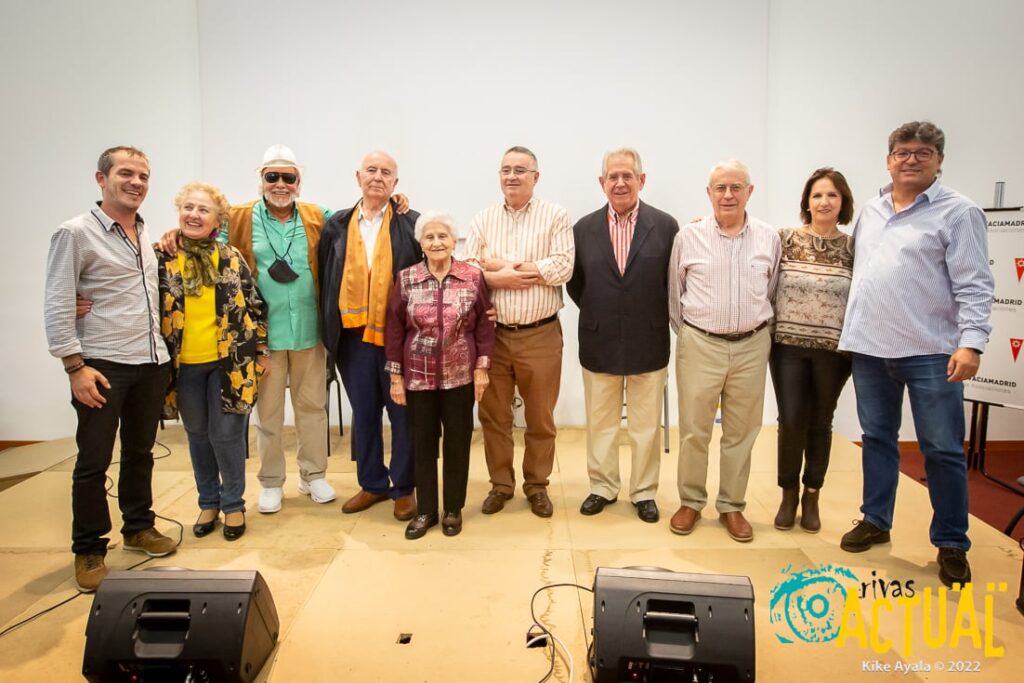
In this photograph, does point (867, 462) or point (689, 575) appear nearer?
point (689, 575)

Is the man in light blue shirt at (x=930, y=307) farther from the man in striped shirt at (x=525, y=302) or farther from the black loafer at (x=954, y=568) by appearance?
the man in striped shirt at (x=525, y=302)

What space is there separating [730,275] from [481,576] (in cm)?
162

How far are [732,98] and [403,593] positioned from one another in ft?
12.2

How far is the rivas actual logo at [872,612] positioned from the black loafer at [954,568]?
4 cm

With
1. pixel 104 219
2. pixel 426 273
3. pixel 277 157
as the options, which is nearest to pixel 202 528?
pixel 104 219

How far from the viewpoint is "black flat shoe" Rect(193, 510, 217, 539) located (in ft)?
9.73

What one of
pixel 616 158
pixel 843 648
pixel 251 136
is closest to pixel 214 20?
pixel 251 136

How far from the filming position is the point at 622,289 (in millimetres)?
2934

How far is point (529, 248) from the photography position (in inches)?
116

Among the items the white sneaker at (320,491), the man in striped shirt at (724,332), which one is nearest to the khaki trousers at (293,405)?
the white sneaker at (320,491)

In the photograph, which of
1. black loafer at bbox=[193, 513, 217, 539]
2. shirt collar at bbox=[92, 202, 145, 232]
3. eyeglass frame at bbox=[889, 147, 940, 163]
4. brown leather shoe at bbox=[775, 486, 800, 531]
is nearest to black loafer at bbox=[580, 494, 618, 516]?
brown leather shoe at bbox=[775, 486, 800, 531]

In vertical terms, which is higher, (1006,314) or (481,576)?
(1006,314)

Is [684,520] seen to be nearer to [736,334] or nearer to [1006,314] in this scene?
[736,334]

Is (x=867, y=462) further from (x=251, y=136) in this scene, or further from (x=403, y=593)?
(x=251, y=136)
